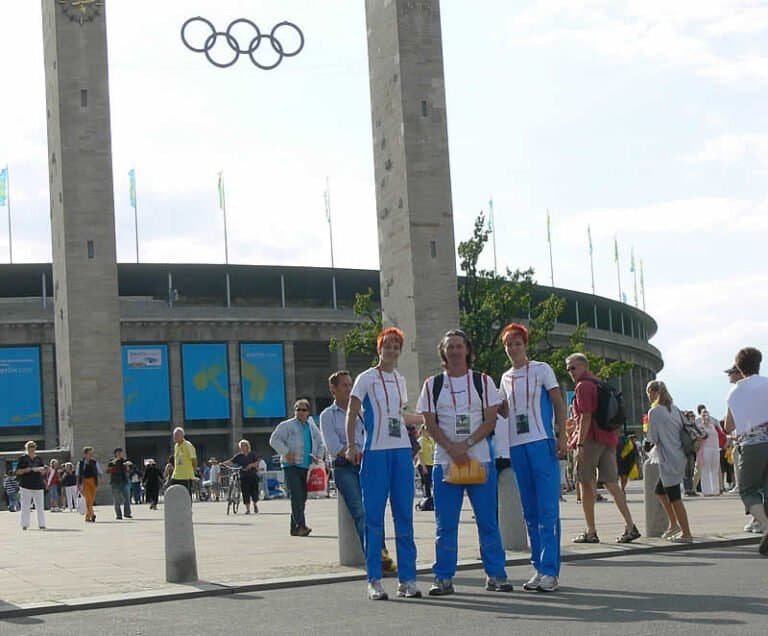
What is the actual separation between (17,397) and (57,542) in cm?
5282

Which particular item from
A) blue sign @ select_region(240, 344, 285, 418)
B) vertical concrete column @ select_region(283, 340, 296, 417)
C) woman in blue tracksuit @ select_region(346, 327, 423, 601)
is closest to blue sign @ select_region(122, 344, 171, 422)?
blue sign @ select_region(240, 344, 285, 418)

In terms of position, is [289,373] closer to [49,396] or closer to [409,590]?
[49,396]

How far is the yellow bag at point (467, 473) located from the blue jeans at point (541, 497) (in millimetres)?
516

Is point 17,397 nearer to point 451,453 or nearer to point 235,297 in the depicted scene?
point 235,297

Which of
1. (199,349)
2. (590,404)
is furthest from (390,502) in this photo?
(199,349)

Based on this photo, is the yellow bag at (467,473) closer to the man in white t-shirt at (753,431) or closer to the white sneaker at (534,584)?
the white sneaker at (534,584)

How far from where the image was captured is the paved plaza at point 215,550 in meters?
12.1

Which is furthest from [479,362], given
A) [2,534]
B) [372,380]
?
[372,380]

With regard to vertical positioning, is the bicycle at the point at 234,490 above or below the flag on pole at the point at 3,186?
below

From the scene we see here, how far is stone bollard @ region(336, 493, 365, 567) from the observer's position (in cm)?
1319

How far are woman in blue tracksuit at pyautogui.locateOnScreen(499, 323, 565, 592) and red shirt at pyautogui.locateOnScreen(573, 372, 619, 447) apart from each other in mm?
3443

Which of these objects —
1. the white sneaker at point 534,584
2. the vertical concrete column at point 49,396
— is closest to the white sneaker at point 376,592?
the white sneaker at point 534,584

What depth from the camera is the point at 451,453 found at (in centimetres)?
1030

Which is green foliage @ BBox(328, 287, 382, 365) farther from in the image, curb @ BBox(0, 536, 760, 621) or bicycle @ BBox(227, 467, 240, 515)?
curb @ BBox(0, 536, 760, 621)
